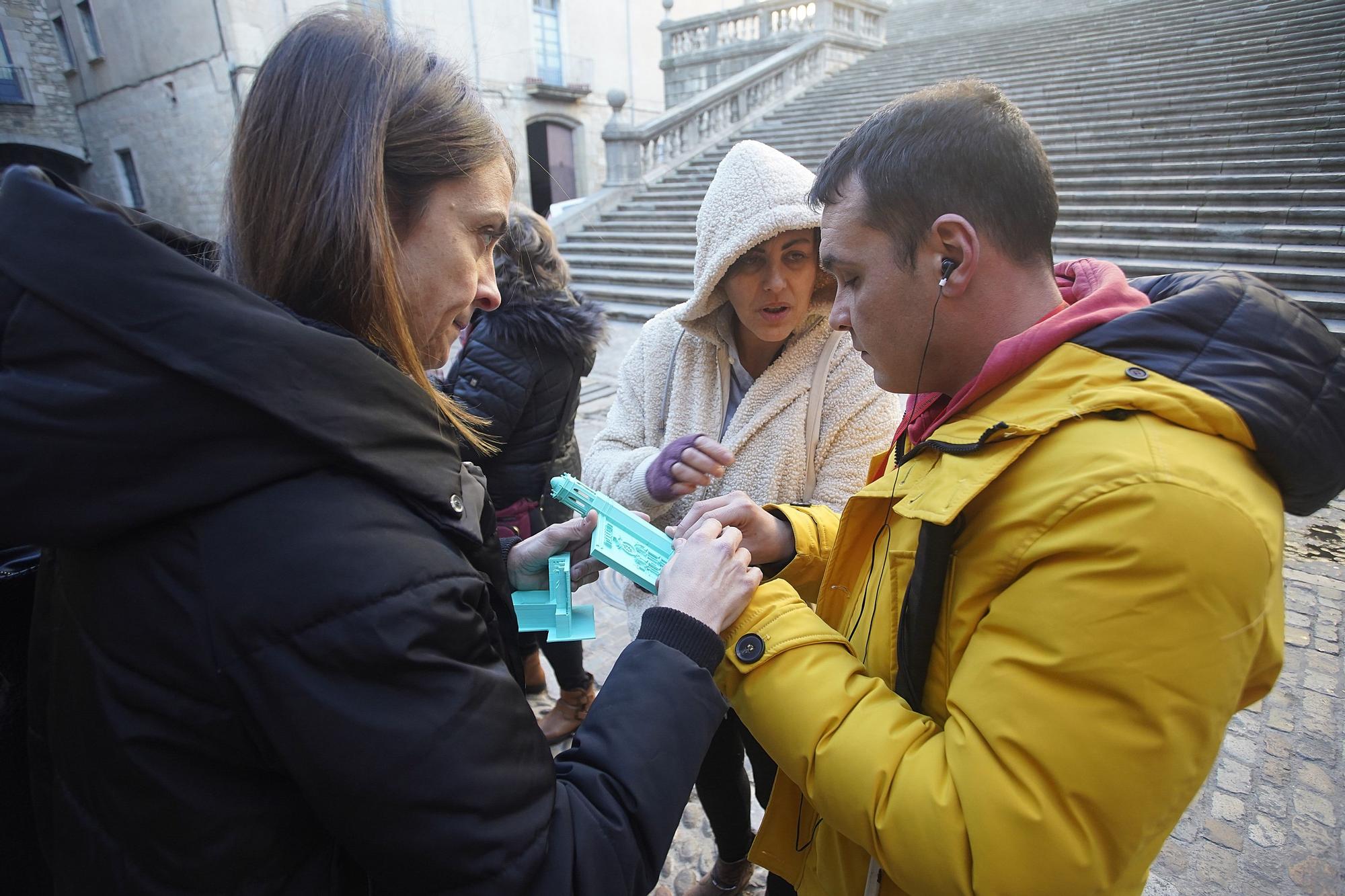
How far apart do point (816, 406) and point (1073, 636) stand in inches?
43.0

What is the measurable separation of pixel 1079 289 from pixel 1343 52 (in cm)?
1349

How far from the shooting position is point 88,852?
2.74 ft

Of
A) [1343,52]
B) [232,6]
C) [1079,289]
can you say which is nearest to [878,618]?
[1079,289]

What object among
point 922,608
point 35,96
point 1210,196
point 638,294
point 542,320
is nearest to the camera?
point 922,608

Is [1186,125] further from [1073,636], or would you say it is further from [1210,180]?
[1073,636]

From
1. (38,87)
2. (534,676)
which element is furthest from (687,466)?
(38,87)

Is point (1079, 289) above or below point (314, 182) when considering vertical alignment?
below

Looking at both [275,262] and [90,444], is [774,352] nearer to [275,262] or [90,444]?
[275,262]

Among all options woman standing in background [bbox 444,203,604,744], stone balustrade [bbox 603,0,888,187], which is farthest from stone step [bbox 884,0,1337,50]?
woman standing in background [bbox 444,203,604,744]

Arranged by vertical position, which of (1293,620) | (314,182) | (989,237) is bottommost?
(1293,620)

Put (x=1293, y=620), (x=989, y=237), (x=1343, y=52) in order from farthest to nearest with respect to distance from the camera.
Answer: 1. (x=1343, y=52)
2. (x=1293, y=620)
3. (x=989, y=237)

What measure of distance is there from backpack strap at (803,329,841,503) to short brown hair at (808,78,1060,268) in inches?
A: 27.9

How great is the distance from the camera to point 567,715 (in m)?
2.84

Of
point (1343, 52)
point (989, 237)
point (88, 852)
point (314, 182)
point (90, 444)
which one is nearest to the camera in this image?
point (90, 444)
